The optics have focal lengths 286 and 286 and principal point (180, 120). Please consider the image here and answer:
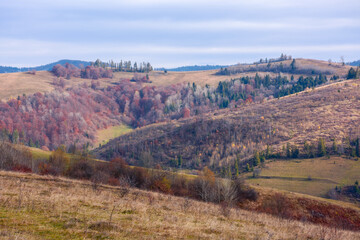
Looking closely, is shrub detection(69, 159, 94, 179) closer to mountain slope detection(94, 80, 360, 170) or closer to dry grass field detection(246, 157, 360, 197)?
mountain slope detection(94, 80, 360, 170)

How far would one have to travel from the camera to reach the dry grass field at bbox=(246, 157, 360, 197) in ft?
304

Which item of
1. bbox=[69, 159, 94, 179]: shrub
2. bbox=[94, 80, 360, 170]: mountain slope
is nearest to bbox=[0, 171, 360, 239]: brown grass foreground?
bbox=[69, 159, 94, 179]: shrub

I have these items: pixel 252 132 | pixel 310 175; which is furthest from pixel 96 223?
pixel 252 132

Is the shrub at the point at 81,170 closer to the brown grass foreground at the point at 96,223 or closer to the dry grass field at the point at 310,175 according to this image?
the brown grass foreground at the point at 96,223

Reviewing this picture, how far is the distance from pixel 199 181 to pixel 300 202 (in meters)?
21.8

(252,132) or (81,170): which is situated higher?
(81,170)

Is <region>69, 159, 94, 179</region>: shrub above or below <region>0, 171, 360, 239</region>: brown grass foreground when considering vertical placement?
below

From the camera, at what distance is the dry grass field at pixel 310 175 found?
92688 millimetres

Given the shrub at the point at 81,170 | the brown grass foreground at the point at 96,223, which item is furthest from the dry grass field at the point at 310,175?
the brown grass foreground at the point at 96,223

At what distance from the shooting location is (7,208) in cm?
1445

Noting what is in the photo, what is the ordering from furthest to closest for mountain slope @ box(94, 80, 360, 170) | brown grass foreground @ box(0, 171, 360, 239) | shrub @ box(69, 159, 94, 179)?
1. mountain slope @ box(94, 80, 360, 170)
2. shrub @ box(69, 159, 94, 179)
3. brown grass foreground @ box(0, 171, 360, 239)

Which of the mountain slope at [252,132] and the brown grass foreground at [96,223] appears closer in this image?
the brown grass foreground at [96,223]

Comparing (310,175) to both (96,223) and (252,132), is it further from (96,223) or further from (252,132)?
(96,223)

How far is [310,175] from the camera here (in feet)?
331
